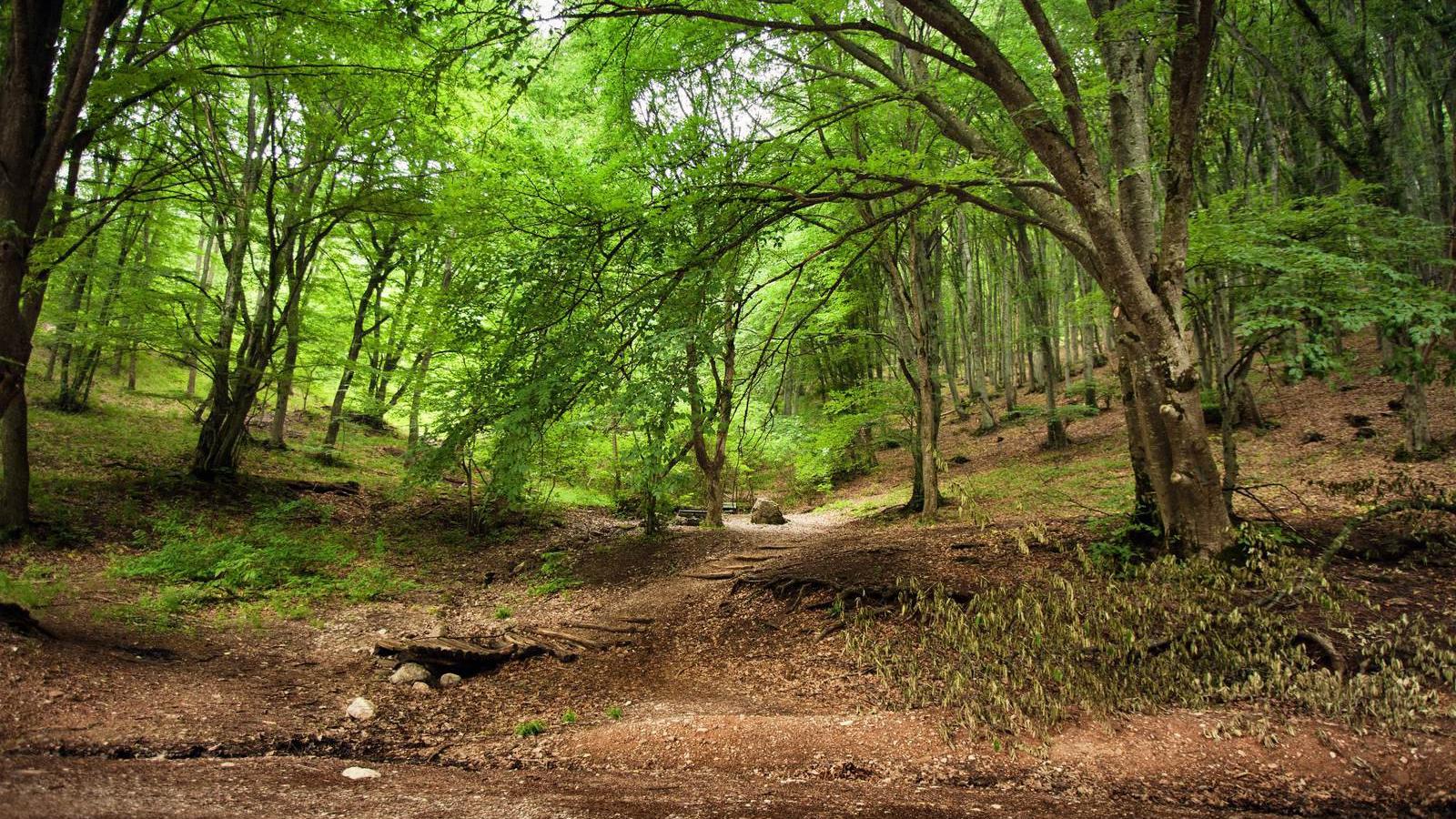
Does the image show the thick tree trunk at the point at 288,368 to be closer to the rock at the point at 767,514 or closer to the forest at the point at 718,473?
the forest at the point at 718,473

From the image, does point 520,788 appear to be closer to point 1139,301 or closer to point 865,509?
point 1139,301

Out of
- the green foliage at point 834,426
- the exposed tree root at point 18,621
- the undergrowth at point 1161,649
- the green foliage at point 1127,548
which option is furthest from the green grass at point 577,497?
the green foliage at point 1127,548

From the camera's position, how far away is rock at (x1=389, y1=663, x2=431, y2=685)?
545 cm

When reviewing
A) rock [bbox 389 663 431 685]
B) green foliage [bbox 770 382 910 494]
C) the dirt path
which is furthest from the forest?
green foliage [bbox 770 382 910 494]

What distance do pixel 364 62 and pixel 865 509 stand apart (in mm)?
13511

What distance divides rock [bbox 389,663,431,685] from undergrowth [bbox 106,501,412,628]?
262 centimetres

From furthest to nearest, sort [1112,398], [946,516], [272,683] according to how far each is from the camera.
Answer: [1112,398] < [946,516] < [272,683]

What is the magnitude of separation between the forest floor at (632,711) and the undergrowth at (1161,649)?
0.22 meters

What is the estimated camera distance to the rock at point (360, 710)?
180 inches

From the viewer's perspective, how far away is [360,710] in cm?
462

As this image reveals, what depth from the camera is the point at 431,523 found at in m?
12.5

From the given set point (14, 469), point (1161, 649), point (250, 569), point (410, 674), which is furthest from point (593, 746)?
point (14, 469)

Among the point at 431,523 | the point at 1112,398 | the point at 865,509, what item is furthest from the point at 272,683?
the point at 1112,398

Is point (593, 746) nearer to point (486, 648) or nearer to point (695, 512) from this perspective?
point (486, 648)
